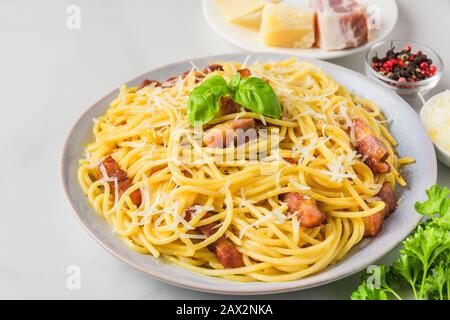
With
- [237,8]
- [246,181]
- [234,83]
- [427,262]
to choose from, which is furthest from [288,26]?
[427,262]

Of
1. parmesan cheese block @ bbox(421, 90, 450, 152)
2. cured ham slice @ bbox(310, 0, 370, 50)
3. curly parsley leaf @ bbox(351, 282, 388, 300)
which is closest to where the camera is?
curly parsley leaf @ bbox(351, 282, 388, 300)

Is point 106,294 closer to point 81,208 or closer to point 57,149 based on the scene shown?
point 81,208

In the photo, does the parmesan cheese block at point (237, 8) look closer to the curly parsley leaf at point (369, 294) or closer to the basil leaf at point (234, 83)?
the basil leaf at point (234, 83)

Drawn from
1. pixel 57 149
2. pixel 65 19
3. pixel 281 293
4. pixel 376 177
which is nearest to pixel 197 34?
pixel 65 19

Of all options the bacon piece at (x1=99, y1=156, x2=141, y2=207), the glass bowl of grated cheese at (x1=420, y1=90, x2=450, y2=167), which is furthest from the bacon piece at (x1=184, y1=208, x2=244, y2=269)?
the glass bowl of grated cheese at (x1=420, y1=90, x2=450, y2=167)

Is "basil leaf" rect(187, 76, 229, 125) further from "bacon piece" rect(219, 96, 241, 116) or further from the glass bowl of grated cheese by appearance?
the glass bowl of grated cheese

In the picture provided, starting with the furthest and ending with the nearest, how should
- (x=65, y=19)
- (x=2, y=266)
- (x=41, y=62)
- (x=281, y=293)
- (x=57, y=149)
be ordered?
(x=65, y=19), (x=41, y=62), (x=57, y=149), (x=2, y=266), (x=281, y=293)

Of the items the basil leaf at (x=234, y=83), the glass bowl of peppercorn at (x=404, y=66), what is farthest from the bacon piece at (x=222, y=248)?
the glass bowl of peppercorn at (x=404, y=66)
